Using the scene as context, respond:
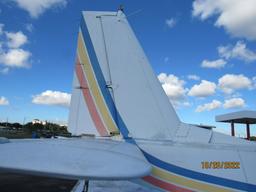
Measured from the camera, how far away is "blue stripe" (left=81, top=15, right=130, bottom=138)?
4.24 metres

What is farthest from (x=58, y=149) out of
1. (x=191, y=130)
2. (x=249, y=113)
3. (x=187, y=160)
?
(x=249, y=113)

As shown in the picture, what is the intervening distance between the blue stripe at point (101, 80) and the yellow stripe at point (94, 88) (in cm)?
7

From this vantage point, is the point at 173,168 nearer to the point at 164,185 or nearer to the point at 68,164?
the point at 164,185

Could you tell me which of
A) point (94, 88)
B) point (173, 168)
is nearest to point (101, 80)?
point (94, 88)

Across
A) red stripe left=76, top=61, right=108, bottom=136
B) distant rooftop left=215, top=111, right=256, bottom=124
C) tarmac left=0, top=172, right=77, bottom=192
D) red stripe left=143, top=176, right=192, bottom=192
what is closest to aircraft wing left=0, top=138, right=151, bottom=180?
red stripe left=143, top=176, right=192, bottom=192

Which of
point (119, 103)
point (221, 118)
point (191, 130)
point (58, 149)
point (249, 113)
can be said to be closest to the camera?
point (58, 149)

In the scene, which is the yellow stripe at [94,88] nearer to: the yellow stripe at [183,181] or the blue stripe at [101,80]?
the blue stripe at [101,80]

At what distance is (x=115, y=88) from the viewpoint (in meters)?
4.40

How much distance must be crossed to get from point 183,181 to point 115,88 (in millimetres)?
1722

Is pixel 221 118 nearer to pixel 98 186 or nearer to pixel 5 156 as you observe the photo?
pixel 98 186

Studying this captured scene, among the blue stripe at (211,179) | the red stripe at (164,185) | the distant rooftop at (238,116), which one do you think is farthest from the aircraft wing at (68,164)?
the distant rooftop at (238,116)

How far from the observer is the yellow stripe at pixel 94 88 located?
432 cm

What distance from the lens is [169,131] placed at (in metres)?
4.08

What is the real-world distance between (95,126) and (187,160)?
5.05ft
